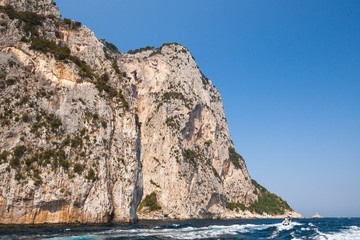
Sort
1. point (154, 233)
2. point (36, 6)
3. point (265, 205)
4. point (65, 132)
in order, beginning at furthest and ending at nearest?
1. point (265, 205)
2. point (36, 6)
3. point (65, 132)
4. point (154, 233)

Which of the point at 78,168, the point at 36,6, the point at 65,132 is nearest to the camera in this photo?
the point at 78,168

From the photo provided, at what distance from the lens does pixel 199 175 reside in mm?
88688

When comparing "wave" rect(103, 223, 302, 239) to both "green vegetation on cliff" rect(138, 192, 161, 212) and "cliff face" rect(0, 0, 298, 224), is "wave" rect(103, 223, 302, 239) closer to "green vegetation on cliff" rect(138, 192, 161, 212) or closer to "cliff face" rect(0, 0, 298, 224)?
"cliff face" rect(0, 0, 298, 224)

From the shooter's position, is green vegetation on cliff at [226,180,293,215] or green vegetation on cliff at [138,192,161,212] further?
green vegetation on cliff at [226,180,293,215]

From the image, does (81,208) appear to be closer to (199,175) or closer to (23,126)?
(23,126)

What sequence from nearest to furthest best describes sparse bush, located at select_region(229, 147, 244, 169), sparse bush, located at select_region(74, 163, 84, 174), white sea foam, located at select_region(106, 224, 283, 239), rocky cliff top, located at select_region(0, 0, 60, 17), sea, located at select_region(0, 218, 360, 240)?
1. sea, located at select_region(0, 218, 360, 240)
2. white sea foam, located at select_region(106, 224, 283, 239)
3. sparse bush, located at select_region(74, 163, 84, 174)
4. rocky cliff top, located at select_region(0, 0, 60, 17)
5. sparse bush, located at select_region(229, 147, 244, 169)

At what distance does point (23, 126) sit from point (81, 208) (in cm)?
1418

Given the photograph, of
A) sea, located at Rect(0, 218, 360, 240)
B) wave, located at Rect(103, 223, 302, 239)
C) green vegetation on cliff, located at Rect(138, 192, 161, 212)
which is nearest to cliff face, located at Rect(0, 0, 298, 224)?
green vegetation on cliff, located at Rect(138, 192, 161, 212)

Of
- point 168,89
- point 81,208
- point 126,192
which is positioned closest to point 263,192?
point 168,89

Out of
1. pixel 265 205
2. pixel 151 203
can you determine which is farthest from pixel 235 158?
pixel 151 203

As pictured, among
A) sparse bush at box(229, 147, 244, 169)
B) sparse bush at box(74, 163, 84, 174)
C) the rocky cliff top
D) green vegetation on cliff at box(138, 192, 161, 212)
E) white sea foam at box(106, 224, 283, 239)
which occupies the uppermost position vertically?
the rocky cliff top

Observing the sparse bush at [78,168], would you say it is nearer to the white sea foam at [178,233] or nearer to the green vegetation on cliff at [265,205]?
the white sea foam at [178,233]

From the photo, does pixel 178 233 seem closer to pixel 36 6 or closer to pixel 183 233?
pixel 183 233

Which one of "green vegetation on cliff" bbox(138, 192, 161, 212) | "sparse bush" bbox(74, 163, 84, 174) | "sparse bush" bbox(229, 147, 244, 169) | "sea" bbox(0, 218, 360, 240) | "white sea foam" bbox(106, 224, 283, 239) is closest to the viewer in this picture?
"sea" bbox(0, 218, 360, 240)
